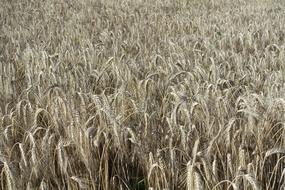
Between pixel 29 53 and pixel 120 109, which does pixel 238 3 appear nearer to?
pixel 29 53

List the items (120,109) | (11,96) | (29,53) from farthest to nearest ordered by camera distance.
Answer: (29,53) < (11,96) < (120,109)

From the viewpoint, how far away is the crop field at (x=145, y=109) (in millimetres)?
1862

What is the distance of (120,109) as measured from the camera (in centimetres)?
248

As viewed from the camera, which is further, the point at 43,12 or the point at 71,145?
the point at 43,12

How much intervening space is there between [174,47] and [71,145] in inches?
99.5

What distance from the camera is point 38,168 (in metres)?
1.89

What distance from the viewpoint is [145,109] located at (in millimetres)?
2279

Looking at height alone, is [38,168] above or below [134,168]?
above

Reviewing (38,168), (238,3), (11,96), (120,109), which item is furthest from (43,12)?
(38,168)

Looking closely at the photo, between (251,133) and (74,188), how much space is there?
86cm

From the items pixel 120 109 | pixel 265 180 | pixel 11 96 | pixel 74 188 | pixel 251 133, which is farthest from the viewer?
pixel 11 96

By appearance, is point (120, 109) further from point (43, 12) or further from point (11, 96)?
point (43, 12)

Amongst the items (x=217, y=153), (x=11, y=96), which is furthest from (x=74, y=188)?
(x=11, y=96)

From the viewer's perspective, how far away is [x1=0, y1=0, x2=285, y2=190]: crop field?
73.3 inches
